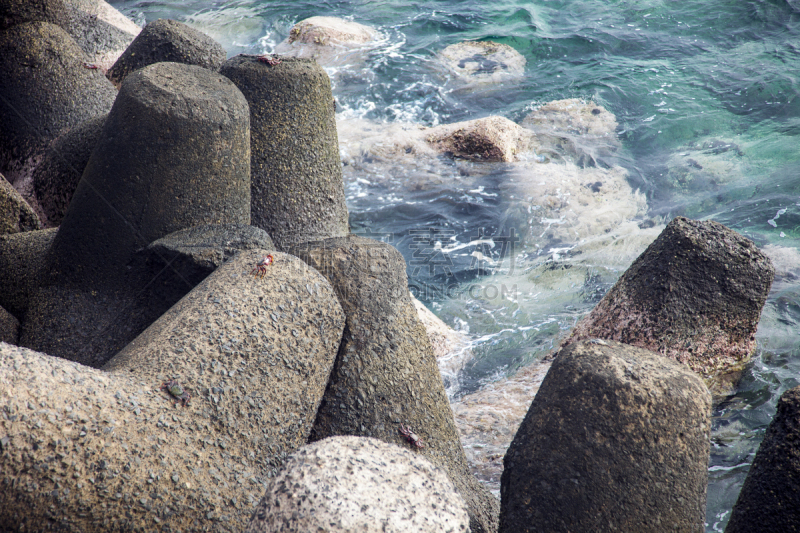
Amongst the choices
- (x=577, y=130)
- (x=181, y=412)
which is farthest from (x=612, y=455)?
(x=577, y=130)

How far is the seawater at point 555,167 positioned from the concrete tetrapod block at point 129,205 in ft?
6.92

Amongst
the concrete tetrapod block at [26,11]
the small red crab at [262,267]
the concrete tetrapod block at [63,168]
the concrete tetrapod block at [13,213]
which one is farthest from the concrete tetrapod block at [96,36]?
the small red crab at [262,267]

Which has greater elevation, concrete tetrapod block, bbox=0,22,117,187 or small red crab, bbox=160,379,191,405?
concrete tetrapod block, bbox=0,22,117,187

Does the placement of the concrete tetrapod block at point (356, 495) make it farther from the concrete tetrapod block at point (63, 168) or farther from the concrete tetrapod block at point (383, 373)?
the concrete tetrapod block at point (63, 168)

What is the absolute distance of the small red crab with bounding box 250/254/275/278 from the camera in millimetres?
2250

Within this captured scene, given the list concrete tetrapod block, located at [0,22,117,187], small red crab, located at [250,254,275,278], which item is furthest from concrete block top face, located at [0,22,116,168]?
small red crab, located at [250,254,275,278]

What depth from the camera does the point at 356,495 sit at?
1.45 meters

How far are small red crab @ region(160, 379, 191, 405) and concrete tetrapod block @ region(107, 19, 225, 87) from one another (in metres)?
2.96

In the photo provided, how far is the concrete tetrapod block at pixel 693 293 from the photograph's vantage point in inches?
127

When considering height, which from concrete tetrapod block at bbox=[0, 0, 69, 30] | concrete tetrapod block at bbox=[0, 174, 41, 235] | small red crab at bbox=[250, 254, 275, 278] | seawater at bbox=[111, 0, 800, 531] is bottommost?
seawater at bbox=[111, 0, 800, 531]

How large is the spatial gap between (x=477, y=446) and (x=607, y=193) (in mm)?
5086

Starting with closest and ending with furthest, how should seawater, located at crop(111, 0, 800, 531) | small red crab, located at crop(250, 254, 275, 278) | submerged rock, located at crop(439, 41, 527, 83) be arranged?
1. small red crab, located at crop(250, 254, 275, 278)
2. seawater, located at crop(111, 0, 800, 531)
3. submerged rock, located at crop(439, 41, 527, 83)

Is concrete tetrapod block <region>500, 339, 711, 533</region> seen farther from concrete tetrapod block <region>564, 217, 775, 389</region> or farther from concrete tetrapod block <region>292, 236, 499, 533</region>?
concrete tetrapod block <region>564, 217, 775, 389</region>

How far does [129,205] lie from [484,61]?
30.0ft
